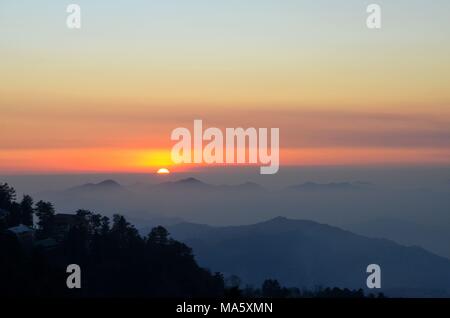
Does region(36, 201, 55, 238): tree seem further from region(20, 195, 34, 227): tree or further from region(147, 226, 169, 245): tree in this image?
region(147, 226, 169, 245): tree

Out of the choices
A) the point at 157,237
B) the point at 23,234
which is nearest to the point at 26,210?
the point at 23,234

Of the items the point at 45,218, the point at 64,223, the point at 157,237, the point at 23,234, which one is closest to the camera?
the point at 23,234

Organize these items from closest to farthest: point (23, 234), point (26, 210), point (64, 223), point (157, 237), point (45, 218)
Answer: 1. point (23, 234)
2. point (157, 237)
3. point (26, 210)
4. point (45, 218)
5. point (64, 223)

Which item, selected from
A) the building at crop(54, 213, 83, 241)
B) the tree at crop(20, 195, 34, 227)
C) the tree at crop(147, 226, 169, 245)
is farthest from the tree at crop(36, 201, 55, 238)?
the tree at crop(147, 226, 169, 245)

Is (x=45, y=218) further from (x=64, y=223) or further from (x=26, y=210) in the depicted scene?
(x=64, y=223)

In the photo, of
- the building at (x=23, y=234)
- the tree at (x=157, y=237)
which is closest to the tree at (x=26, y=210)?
the building at (x=23, y=234)

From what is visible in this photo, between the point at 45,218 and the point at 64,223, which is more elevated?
the point at 45,218

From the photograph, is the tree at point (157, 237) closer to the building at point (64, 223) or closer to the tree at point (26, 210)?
the building at point (64, 223)

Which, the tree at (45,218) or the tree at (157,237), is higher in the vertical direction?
the tree at (45,218)

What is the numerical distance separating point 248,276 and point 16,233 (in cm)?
13797

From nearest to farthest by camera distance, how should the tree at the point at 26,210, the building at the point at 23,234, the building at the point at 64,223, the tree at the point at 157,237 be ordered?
the building at the point at 23,234, the tree at the point at 157,237, the tree at the point at 26,210, the building at the point at 64,223

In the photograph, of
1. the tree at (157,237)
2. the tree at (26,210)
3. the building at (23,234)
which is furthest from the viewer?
the tree at (26,210)
